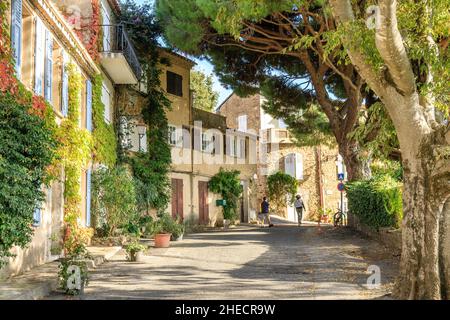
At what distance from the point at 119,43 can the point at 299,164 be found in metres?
23.6

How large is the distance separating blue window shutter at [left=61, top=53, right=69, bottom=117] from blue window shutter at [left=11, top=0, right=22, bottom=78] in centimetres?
358

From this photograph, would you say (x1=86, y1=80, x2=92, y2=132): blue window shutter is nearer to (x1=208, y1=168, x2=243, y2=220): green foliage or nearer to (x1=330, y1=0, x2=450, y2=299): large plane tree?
(x1=330, y1=0, x2=450, y2=299): large plane tree

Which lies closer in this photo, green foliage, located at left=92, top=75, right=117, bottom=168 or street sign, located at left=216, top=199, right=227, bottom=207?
green foliage, located at left=92, top=75, right=117, bottom=168

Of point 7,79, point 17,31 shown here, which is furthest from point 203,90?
point 7,79

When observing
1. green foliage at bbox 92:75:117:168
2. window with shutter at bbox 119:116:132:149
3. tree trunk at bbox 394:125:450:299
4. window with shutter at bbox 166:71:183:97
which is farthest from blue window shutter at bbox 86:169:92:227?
window with shutter at bbox 166:71:183:97

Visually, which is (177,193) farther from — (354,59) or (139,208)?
(354,59)

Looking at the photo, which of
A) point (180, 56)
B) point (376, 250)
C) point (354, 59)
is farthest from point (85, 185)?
point (180, 56)

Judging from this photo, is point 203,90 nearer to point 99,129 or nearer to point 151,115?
point 151,115

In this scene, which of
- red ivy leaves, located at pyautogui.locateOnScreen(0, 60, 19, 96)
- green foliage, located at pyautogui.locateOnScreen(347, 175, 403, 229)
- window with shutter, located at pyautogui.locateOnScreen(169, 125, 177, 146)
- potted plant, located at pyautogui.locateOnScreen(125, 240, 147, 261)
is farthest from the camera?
window with shutter, located at pyautogui.locateOnScreen(169, 125, 177, 146)

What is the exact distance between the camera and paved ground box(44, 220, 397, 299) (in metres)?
9.17

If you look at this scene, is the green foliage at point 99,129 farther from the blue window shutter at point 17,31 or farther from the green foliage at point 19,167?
the green foliage at point 19,167

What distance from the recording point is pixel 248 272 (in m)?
11.7
